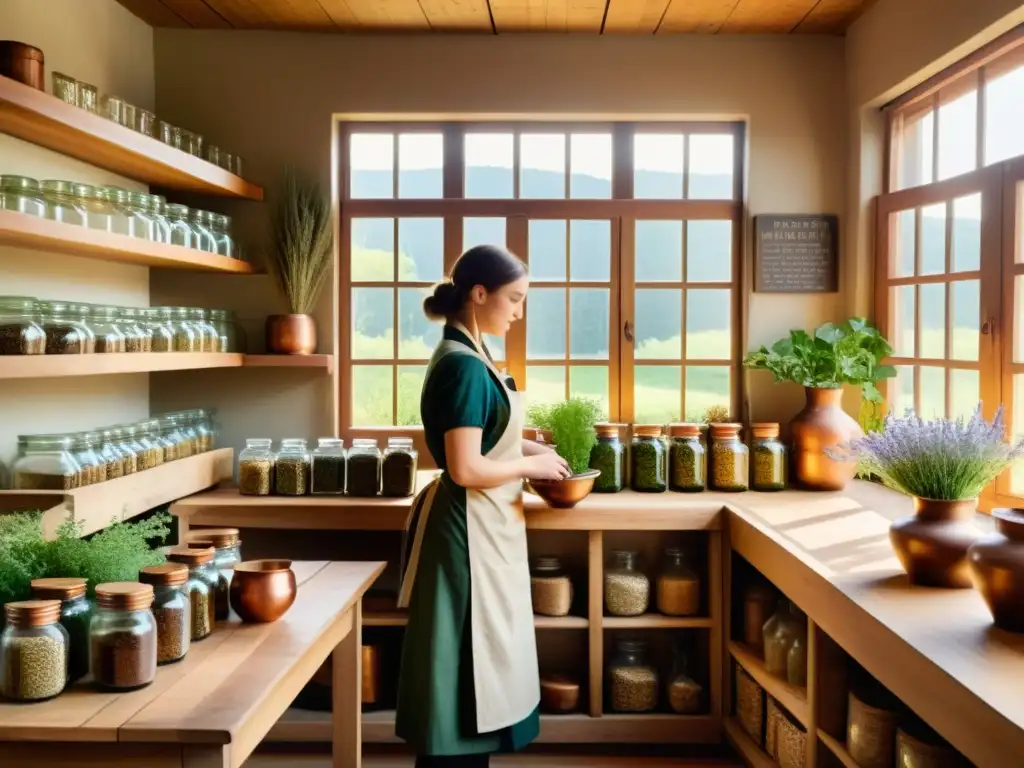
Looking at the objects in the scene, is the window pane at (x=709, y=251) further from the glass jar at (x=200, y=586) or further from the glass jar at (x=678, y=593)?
the glass jar at (x=200, y=586)

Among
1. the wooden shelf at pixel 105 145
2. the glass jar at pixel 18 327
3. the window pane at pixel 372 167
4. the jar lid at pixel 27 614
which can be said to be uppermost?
the window pane at pixel 372 167

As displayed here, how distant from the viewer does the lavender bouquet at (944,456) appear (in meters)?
2.12

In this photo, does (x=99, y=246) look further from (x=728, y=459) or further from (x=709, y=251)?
(x=709, y=251)

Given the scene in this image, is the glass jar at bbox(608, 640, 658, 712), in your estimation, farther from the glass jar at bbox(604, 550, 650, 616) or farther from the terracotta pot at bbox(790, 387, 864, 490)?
the terracotta pot at bbox(790, 387, 864, 490)

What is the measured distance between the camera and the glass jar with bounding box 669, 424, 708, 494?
3.68 meters

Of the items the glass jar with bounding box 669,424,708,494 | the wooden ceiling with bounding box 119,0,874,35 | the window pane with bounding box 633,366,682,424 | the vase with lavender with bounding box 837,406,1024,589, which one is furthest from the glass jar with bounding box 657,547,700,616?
the wooden ceiling with bounding box 119,0,874,35

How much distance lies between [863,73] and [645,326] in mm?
1331

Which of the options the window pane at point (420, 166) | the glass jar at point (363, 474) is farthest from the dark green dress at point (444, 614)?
the window pane at point (420, 166)

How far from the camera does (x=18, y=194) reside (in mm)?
2561

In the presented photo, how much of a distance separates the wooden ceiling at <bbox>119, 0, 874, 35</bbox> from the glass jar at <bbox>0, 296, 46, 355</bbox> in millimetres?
1731

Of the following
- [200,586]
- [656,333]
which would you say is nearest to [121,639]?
[200,586]

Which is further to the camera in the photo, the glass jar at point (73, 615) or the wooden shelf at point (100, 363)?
the wooden shelf at point (100, 363)

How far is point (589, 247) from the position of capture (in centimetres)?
414

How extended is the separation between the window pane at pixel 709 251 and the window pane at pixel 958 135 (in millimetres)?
944
